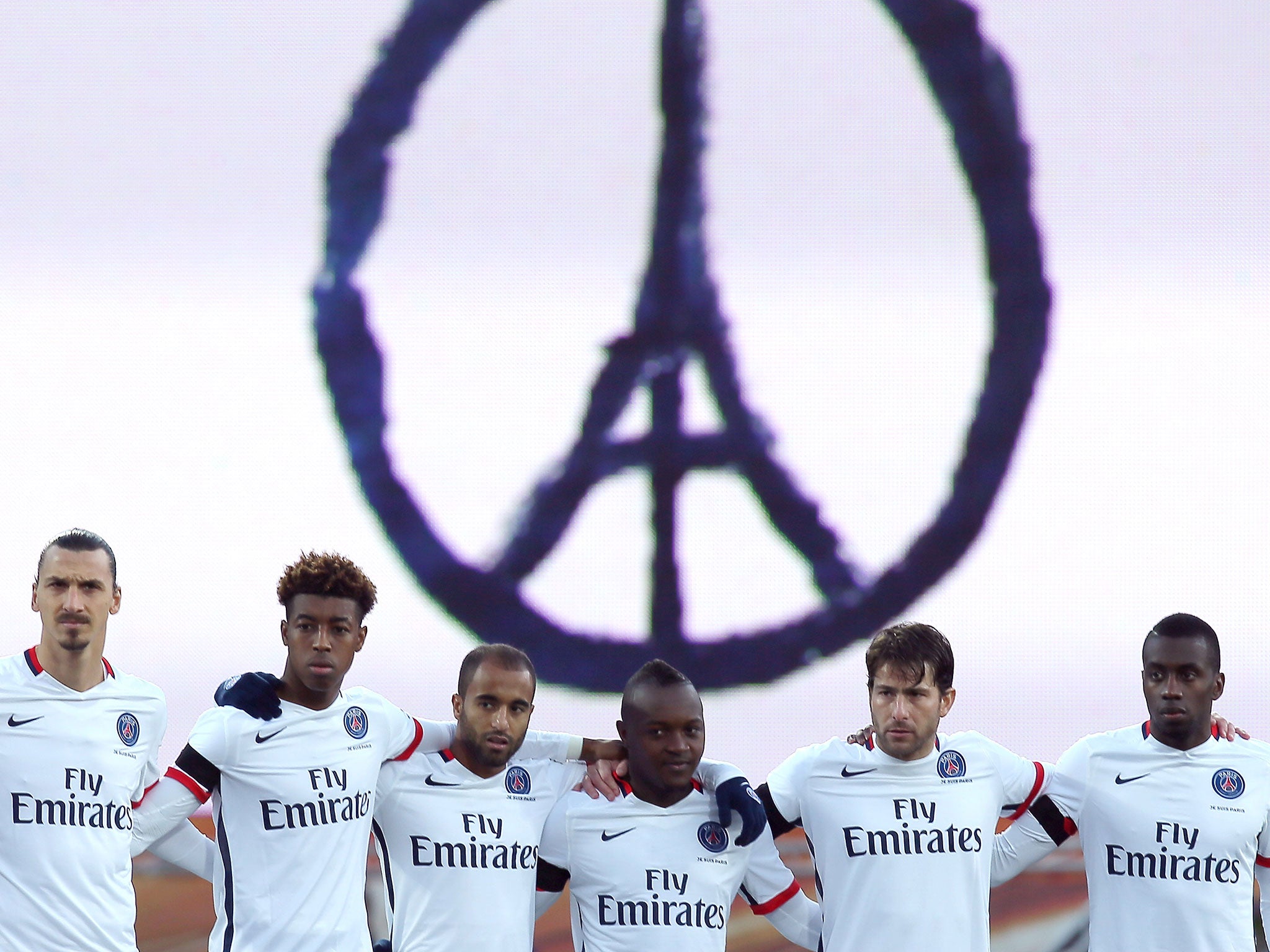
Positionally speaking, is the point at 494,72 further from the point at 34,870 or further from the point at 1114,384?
the point at 34,870

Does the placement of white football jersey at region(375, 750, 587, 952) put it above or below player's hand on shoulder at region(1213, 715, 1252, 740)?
below

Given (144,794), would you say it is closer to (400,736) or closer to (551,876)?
(400,736)

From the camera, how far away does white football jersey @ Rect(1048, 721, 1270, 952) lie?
251cm

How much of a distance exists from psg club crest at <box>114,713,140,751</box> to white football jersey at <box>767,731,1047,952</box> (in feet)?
3.98

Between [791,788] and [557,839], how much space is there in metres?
0.46

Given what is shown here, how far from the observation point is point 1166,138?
3.73m

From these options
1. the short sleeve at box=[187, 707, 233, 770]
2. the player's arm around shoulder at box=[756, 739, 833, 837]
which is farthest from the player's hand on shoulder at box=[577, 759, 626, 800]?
the short sleeve at box=[187, 707, 233, 770]

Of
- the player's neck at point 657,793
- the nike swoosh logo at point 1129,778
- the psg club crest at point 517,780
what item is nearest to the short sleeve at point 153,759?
the psg club crest at point 517,780

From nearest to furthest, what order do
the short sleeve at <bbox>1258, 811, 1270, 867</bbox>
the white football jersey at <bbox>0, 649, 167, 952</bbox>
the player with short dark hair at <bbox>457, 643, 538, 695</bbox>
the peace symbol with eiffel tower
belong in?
the white football jersey at <bbox>0, 649, 167, 952</bbox> → the player with short dark hair at <bbox>457, 643, 538, 695</bbox> → the short sleeve at <bbox>1258, 811, 1270, 867</bbox> → the peace symbol with eiffel tower

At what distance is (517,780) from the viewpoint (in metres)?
2.57

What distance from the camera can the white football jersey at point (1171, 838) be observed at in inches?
99.0

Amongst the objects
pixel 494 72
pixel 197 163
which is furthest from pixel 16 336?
pixel 494 72

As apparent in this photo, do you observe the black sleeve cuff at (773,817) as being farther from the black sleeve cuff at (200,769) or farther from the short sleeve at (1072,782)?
the black sleeve cuff at (200,769)

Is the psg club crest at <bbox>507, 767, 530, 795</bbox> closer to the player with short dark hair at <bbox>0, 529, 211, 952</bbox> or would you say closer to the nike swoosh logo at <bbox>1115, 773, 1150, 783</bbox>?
the player with short dark hair at <bbox>0, 529, 211, 952</bbox>
